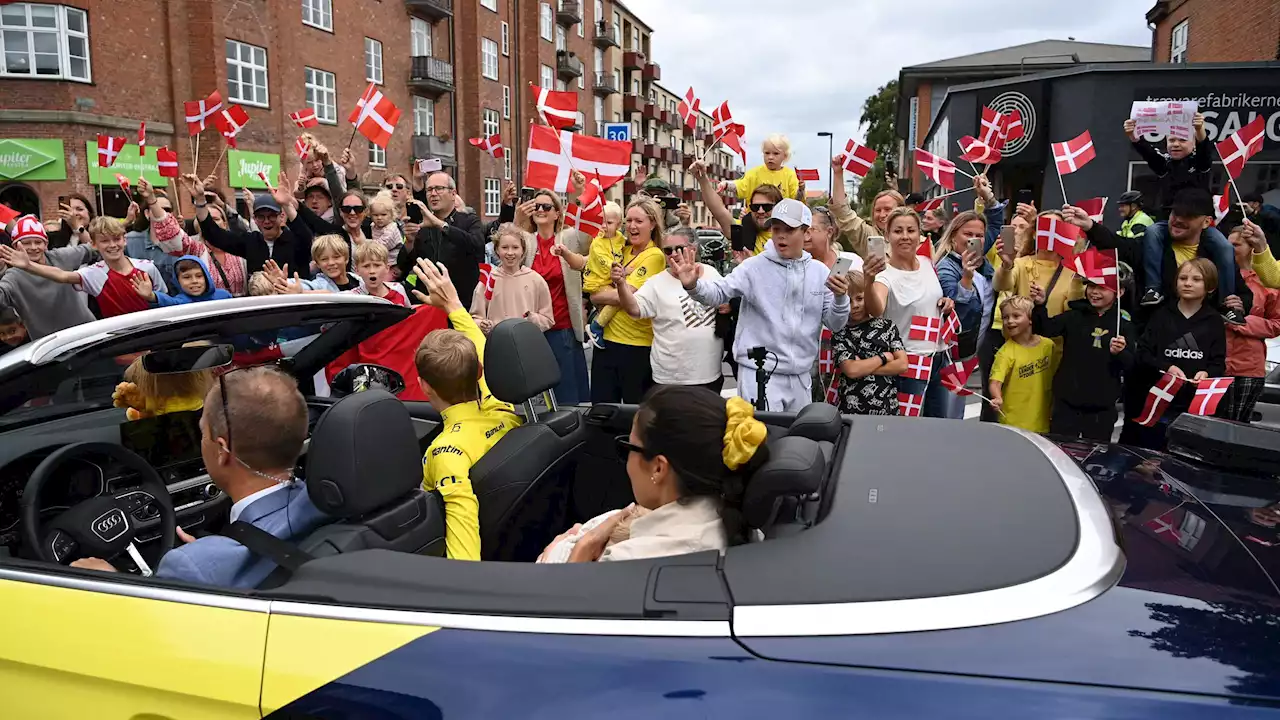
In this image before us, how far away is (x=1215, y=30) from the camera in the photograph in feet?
71.9

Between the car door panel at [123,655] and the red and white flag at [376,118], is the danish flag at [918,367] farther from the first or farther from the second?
the red and white flag at [376,118]

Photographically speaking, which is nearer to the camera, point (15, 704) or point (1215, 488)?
point (15, 704)

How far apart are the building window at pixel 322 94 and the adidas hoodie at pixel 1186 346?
28.4 m

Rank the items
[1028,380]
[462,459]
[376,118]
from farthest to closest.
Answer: [376,118], [1028,380], [462,459]

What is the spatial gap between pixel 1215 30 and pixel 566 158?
71.8 feet

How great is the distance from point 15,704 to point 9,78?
970 inches

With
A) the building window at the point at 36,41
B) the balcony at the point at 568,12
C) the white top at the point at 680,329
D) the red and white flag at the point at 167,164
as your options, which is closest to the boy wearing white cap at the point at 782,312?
the white top at the point at 680,329

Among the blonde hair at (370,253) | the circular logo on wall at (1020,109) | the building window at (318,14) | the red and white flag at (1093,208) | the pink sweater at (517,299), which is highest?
the building window at (318,14)

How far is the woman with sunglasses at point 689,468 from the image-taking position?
2010 mm

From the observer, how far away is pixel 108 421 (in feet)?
10.3

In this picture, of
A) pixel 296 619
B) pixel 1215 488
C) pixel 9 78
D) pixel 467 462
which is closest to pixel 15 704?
pixel 296 619

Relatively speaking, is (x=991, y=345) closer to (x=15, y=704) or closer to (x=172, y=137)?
(x=15, y=704)

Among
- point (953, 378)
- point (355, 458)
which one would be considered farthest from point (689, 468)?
point (953, 378)

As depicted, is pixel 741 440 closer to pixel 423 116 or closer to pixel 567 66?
pixel 423 116
